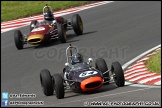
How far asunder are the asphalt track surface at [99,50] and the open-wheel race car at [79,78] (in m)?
0.18

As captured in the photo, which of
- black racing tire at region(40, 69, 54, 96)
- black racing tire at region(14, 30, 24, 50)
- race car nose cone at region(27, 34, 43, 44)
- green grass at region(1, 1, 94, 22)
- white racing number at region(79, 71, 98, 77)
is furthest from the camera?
green grass at region(1, 1, 94, 22)

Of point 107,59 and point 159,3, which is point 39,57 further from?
point 159,3

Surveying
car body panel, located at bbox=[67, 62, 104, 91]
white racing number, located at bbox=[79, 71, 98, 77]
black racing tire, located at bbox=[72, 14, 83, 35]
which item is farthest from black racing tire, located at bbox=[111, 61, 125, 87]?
black racing tire, located at bbox=[72, 14, 83, 35]

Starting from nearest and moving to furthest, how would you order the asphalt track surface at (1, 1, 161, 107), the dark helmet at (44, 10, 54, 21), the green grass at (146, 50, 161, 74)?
the asphalt track surface at (1, 1, 161, 107), the green grass at (146, 50, 161, 74), the dark helmet at (44, 10, 54, 21)

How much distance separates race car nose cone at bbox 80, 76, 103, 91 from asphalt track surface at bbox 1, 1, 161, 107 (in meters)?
0.19

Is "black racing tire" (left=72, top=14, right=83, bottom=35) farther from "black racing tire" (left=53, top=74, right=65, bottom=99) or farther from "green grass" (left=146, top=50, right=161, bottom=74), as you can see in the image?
"black racing tire" (left=53, top=74, right=65, bottom=99)

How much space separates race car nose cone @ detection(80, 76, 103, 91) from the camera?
11703 millimetres

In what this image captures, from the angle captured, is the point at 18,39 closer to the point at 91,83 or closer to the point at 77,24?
the point at 77,24

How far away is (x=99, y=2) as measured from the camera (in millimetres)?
29922

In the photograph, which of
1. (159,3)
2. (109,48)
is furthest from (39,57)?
(159,3)

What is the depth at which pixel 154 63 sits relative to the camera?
47.4ft

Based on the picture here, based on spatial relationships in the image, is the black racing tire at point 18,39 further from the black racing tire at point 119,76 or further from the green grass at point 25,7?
the black racing tire at point 119,76

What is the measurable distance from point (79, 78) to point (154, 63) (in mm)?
3194

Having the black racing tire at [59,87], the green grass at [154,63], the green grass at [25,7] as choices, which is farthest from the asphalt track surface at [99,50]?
the green grass at [25,7]
